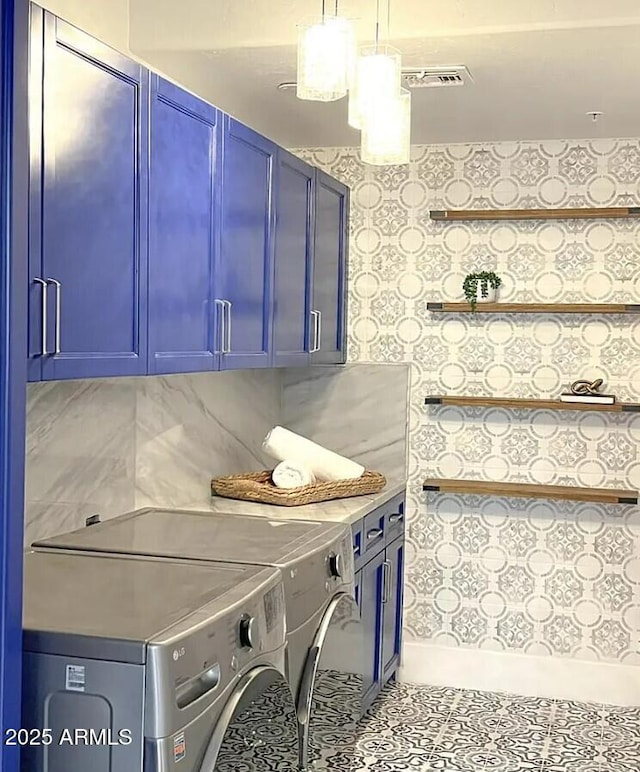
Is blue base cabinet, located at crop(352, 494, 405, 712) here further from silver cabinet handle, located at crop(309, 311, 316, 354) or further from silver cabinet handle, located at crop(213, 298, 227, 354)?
silver cabinet handle, located at crop(213, 298, 227, 354)

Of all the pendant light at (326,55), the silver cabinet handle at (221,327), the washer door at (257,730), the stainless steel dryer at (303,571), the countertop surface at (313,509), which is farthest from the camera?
the countertop surface at (313,509)

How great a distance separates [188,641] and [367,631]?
2.07 m

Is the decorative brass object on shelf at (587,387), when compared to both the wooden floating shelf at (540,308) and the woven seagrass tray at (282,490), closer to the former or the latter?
the wooden floating shelf at (540,308)

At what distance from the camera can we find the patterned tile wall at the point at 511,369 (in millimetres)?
4250

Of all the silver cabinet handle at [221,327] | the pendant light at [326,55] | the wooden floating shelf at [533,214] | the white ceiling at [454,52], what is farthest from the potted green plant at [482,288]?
the pendant light at [326,55]

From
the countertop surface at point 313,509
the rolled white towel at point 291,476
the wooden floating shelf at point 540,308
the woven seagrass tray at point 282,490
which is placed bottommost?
the countertop surface at point 313,509

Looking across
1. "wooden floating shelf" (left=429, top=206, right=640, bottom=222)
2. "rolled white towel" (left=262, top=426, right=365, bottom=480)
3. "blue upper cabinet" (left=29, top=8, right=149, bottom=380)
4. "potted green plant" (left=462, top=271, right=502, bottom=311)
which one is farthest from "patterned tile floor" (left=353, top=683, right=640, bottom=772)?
"wooden floating shelf" (left=429, top=206, right=640, bottom=222)

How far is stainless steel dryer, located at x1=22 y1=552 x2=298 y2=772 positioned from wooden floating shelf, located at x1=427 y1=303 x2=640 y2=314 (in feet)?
7.55

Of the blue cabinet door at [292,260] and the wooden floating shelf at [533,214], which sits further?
the wooden floating shelf at [533,214]

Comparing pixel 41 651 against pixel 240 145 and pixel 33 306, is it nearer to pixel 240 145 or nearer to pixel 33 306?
pixel 33 306

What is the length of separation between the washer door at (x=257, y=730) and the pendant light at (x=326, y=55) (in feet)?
4.43

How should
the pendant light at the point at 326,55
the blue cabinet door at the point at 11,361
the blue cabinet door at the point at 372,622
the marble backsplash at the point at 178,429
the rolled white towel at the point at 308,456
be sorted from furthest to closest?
the rolled white towel at the point at 308,456
the blue cabinet door at the point at 372,622
the marble backsplash at the point at 178,429
the pendant light at the point at 326,55
the blue cabinet door at the point at 11,361

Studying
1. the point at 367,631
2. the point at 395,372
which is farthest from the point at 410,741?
the point at 395,372

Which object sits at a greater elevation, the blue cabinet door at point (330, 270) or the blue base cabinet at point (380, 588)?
the blue cabinet door at point (330, 270)
